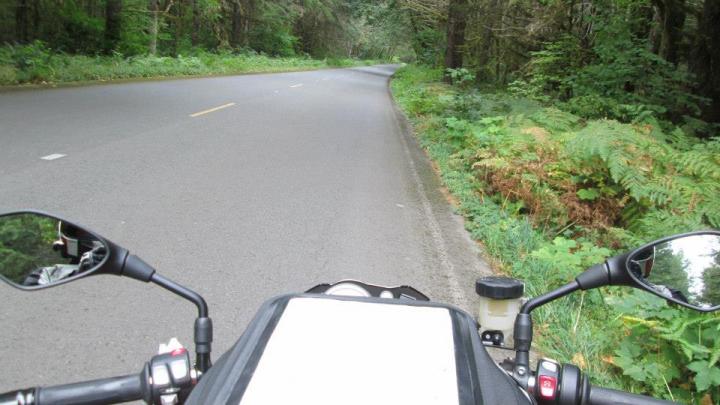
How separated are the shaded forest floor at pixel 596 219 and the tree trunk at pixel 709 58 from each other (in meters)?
2.98

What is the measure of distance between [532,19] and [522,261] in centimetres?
1457

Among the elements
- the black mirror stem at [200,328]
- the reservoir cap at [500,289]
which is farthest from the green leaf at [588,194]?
the black mirror stem at [200,328]

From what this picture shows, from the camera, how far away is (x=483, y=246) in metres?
6.70

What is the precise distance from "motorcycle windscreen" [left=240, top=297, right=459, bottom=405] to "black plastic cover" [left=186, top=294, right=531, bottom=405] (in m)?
0.02

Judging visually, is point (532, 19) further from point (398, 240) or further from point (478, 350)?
point (478, 350)

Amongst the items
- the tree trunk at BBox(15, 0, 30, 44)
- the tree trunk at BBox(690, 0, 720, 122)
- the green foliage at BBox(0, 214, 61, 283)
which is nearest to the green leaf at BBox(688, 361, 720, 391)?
the green foliage at BBox(0, 214, 61, 283)

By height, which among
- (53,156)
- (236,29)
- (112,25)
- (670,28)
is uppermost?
(236,29)

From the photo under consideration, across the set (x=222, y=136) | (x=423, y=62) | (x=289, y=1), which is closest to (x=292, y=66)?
(x=289, y=1)

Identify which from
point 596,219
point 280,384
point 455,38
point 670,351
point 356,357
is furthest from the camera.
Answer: point 455,38

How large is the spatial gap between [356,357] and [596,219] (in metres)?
6.43

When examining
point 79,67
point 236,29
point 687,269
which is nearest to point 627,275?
point 687,269

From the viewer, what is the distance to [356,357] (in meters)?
1.47

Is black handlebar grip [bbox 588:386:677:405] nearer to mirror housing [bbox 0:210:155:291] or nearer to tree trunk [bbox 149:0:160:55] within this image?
mirror housing [bbox 0:210:155:291]

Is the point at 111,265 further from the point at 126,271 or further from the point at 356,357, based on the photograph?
the point at 356,357
